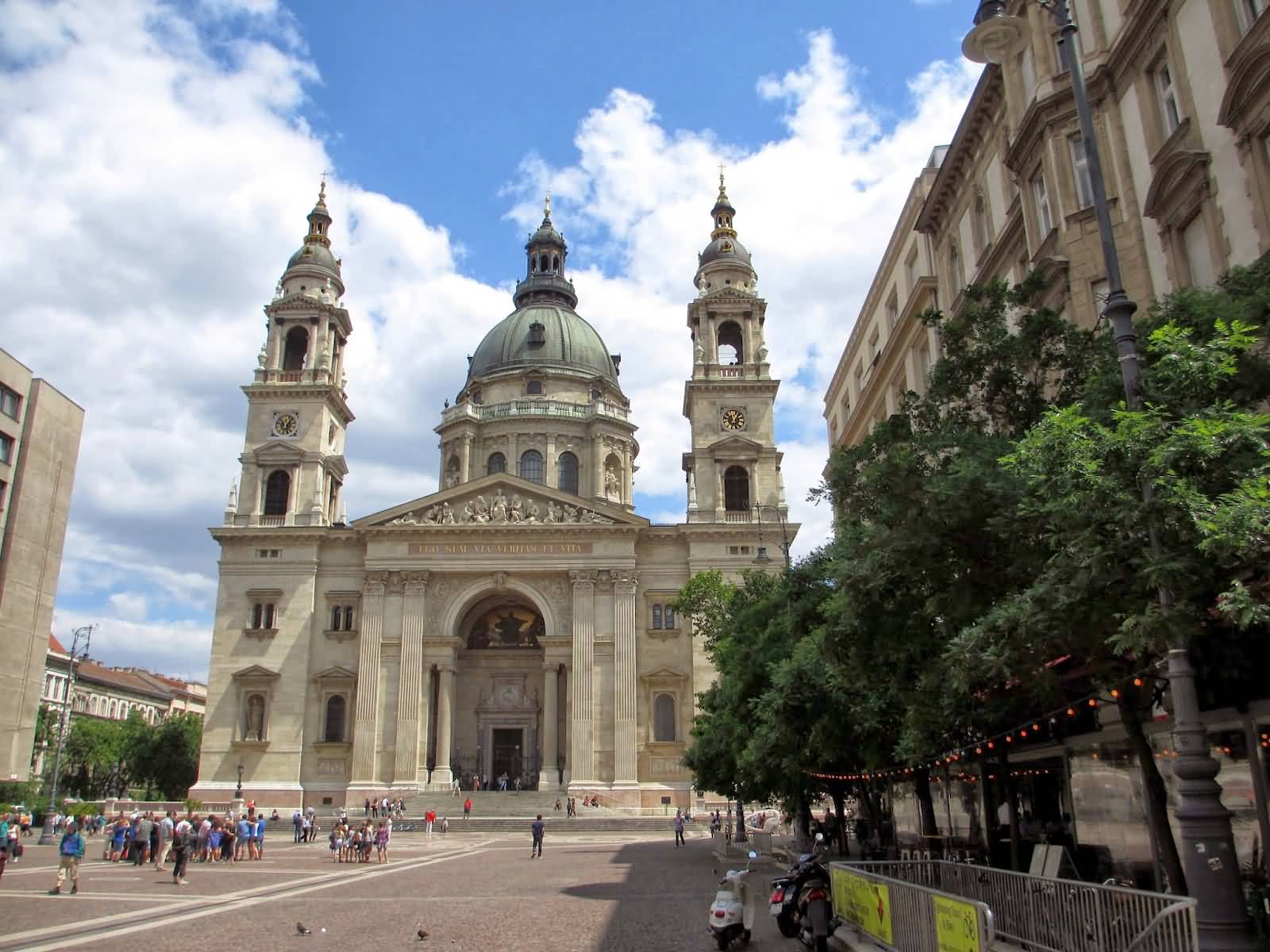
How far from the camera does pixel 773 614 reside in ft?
90.9

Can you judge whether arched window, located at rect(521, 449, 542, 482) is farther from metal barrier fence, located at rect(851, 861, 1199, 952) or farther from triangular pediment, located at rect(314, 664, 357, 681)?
metal barrier fence, located at rect(851, 861, 1199, 952)

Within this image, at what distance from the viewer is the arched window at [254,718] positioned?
54.5m

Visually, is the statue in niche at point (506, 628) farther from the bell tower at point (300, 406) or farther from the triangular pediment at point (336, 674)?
the bell tower at point (300, 406)

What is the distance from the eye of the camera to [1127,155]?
16.4 m

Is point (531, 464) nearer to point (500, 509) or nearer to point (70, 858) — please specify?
point (500, 509)

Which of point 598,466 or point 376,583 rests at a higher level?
point 598,466

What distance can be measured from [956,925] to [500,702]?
167 feet

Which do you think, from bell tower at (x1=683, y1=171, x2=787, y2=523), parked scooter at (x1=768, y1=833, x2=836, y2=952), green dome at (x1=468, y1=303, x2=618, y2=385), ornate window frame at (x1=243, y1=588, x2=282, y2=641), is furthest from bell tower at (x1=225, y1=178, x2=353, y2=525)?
parked scooter at (x1=768, y1=833, x2=836, y2=952)

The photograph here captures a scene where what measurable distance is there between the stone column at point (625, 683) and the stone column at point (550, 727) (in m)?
3.52

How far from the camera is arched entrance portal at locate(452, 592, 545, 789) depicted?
58406 millimetres

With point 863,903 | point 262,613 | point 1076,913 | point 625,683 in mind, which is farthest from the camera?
point 262,613

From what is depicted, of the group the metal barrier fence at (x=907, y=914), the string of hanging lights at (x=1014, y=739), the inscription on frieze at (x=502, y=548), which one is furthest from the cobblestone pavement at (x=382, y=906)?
the inscription on frieze at (x=502, y=548)

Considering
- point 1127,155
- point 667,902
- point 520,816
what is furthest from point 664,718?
point 1127,155

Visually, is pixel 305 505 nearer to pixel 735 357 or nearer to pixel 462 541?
pixel 462 541
